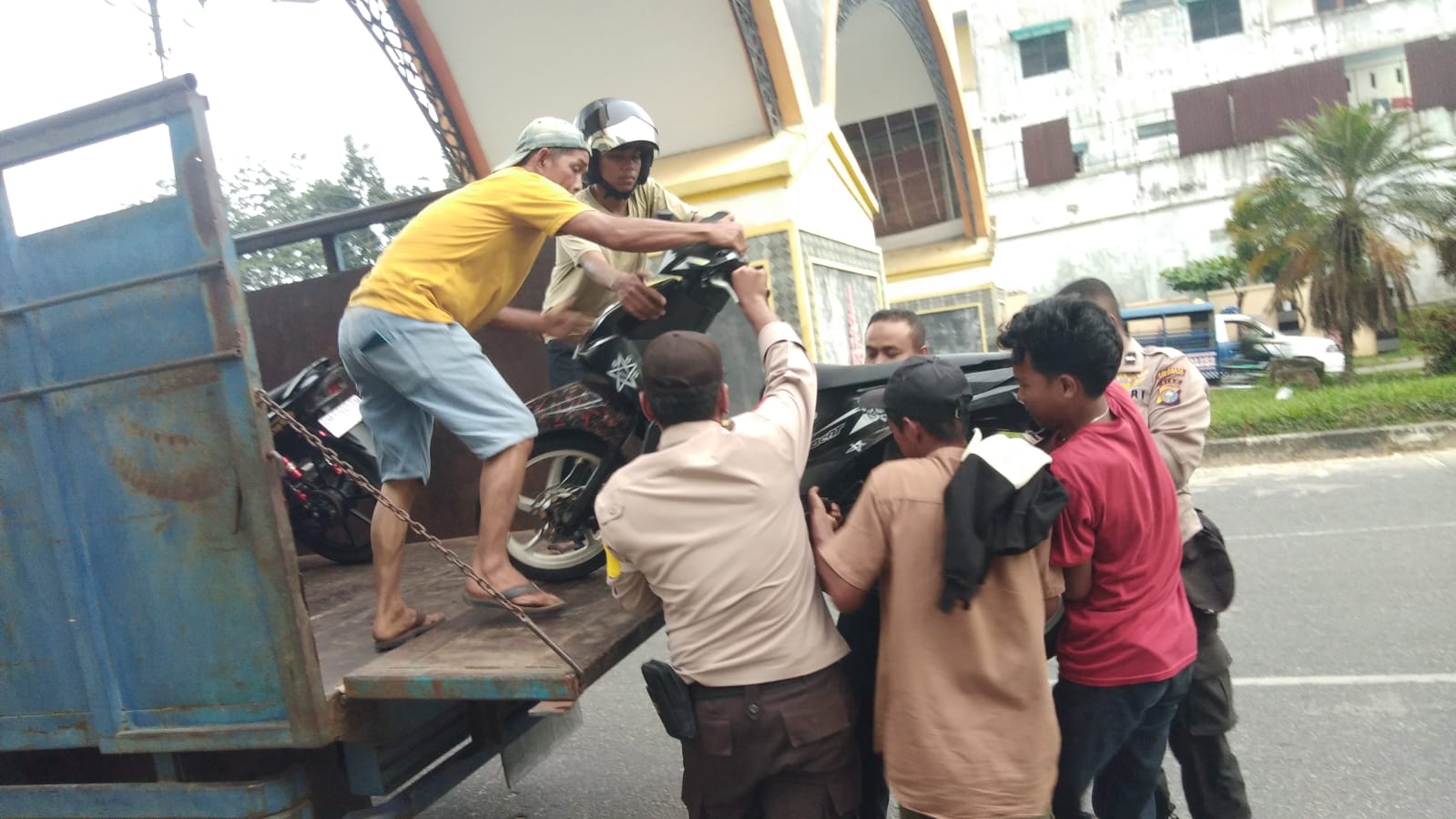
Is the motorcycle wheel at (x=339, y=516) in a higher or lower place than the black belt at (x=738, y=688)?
higher

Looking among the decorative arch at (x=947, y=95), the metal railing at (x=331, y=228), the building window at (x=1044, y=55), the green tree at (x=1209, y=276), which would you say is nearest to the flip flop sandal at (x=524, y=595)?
the metal railing at (x=331, y=228)

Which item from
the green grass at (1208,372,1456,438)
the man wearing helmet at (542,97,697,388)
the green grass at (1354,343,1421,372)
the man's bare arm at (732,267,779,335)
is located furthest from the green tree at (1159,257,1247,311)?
the man's bare arm at (732,267,779,335)

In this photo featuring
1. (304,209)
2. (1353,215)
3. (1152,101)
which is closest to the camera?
(304,209)

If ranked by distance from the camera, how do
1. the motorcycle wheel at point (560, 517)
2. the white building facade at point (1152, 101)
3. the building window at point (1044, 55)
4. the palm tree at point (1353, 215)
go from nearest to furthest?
the motorcycle wheel at point (560, 517), the palm tree at point (1353, 215), the white building facade at point (1152, 101), the building window at point (1044, 55)

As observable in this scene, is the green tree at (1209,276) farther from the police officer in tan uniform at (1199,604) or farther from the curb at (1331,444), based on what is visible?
the police officer in tan uniform at (1199,604)

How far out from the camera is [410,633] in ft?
8.19

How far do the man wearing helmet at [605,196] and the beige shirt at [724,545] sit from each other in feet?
→ 3.54

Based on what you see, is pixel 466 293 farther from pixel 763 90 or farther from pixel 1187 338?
pixel 1187 338

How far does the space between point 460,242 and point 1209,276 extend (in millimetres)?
25328

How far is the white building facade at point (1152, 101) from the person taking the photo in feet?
81.6

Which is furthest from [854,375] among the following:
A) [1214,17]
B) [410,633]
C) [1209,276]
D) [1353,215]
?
[1214,17]

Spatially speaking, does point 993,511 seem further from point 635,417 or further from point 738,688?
point 635,417

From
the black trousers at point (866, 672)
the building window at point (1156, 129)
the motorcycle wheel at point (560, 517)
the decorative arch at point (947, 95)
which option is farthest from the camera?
the building window at point (1156, 129)

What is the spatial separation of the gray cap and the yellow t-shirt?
0.07 m
